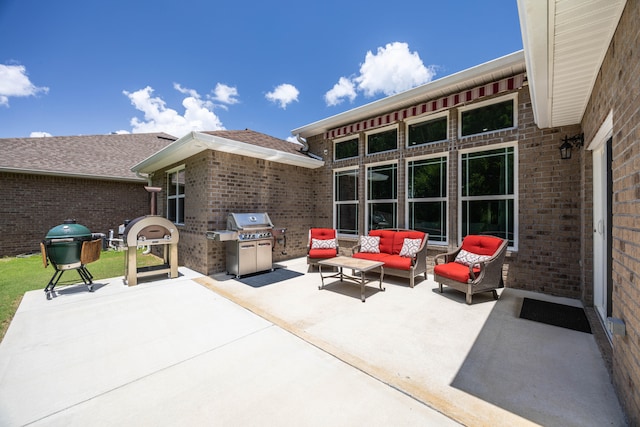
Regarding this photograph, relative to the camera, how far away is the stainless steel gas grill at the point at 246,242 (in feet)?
19.4

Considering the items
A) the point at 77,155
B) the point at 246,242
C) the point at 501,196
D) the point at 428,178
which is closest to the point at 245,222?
the point at 246,242

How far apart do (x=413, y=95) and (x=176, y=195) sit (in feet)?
26.4

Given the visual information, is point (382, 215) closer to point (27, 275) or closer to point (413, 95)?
point (413, 95)

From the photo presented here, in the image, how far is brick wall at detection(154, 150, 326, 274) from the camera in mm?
6266

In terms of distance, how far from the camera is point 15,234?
359 inches

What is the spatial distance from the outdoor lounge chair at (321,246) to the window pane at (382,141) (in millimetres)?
2983

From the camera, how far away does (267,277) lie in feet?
19.9

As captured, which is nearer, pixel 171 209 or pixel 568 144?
pixel 568 144

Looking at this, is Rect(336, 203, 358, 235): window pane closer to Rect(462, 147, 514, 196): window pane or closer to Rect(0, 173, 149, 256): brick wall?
Rect(462, 147, 514, 196): window pane

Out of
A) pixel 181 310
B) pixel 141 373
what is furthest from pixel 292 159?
pixel 141 373

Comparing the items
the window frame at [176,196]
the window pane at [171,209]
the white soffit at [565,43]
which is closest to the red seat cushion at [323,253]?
the window frame at [176,196]

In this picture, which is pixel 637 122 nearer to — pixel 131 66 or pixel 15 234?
pixel 131 66

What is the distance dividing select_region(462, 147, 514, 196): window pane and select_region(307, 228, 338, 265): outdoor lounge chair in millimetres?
3635

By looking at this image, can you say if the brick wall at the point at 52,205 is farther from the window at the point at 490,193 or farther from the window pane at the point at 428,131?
the window at the point at 490,193
